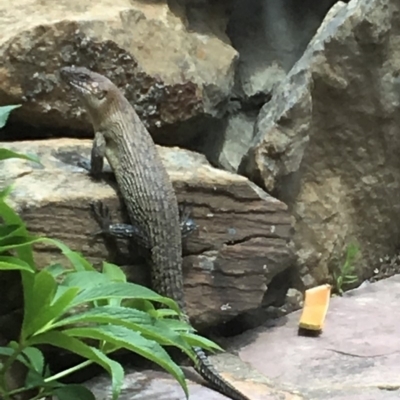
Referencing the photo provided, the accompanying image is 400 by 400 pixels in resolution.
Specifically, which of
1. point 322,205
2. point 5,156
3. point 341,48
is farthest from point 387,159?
point 5,156

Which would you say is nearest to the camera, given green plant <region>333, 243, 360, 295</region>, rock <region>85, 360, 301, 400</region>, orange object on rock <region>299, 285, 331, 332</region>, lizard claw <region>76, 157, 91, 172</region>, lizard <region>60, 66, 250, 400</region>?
rock <region>85, 360, 301, 400</region>

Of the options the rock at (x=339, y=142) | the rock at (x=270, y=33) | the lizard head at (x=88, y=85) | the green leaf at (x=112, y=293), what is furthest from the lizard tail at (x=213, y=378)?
the rock at (x=270, y=33)

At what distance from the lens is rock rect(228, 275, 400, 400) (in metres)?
2.59

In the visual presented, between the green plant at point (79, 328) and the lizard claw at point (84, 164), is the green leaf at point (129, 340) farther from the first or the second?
the lizard claw at point (84, 164)

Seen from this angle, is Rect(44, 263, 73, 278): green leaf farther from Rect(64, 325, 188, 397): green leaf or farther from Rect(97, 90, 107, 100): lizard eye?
Rect(97, 90, 107, 100): lizard eye

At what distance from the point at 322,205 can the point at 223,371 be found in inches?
46.8

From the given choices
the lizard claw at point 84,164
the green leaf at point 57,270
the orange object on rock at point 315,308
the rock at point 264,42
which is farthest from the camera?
the rock at point 264,42

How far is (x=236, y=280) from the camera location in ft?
9.78

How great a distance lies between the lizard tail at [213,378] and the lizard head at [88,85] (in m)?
1.14

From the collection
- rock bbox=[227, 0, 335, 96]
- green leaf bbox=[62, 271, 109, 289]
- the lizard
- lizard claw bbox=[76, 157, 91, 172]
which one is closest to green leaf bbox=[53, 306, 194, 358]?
green leaf bbox=[62, 271, 109, 289]

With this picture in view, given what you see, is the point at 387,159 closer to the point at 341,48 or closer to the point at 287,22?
the point at 341,48

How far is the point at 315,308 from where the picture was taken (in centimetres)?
324

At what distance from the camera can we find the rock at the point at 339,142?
334 centimetres

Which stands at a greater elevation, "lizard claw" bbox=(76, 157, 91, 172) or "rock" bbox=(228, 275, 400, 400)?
"lizard claw" bbox=(76, 157, 91, 172)
